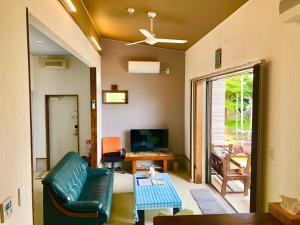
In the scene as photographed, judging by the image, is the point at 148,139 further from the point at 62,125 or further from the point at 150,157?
the point at 62,125

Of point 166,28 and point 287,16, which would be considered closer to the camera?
point 287,16

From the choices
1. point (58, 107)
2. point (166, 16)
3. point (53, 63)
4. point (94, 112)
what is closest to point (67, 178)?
point (94, 112)

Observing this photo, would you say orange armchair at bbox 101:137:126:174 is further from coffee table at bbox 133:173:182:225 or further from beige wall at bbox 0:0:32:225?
beige wall at bbox 0:0:32:225

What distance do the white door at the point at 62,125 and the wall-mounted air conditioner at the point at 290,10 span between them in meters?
5.64

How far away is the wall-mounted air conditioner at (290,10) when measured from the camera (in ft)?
6.34

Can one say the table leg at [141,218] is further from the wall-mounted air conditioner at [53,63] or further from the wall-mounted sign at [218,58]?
the wall-mounted air conditioner at [53,63]

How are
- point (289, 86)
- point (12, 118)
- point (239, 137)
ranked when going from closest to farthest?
1. point (12, 118)
2. point (289, 86)
3. point (239, 137)

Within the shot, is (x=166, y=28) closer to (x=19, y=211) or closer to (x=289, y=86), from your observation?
(x=289, y=86)

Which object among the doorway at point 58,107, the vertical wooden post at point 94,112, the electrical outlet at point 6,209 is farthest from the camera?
the doorway at point 58,107

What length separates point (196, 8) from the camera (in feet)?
11.9

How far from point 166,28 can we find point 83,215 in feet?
11.1

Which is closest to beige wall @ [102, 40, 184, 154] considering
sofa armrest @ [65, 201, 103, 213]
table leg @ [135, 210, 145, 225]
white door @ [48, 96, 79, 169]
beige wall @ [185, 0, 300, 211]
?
white door @ [48, 96, 79, 169]

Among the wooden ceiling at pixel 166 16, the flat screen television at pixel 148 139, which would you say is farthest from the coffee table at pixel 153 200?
the wooden ceiling at pixel 166 16

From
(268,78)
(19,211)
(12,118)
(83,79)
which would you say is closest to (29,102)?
(12,118)
